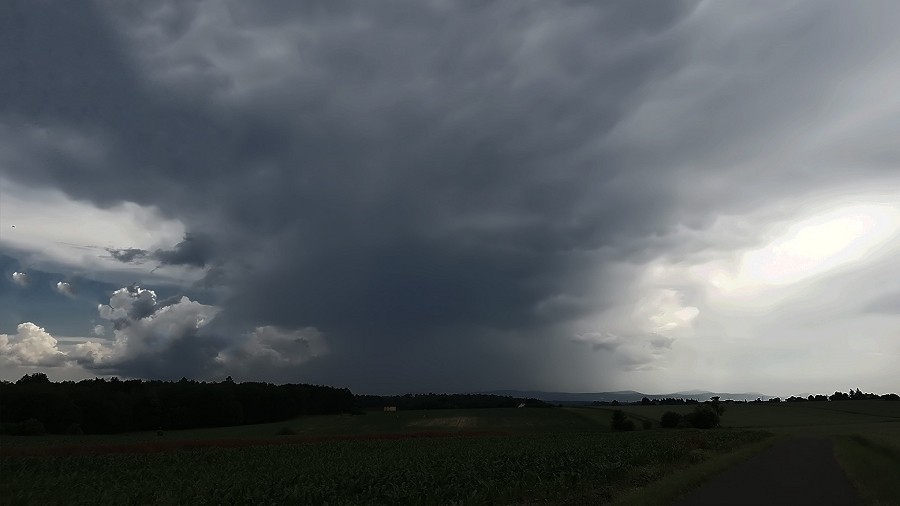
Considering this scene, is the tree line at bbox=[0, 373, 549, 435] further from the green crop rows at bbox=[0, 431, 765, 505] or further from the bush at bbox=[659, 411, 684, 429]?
the bush at bbox=[659, 411, 684, 429]

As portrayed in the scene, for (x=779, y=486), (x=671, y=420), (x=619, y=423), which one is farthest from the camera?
(x=671, y=420)

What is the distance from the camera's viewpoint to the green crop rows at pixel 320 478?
23078 mm

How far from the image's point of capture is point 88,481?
2953 centimetres

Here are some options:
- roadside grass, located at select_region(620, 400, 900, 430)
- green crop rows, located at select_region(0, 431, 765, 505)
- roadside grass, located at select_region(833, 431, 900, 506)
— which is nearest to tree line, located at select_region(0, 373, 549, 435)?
green crop rows, located at select_region(0, 431, 765, 505)

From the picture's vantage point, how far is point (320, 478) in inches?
1113

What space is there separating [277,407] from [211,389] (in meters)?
16.0

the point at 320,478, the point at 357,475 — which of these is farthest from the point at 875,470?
the point at 320,478

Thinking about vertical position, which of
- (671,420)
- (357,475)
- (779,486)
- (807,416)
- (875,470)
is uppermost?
(807,416)

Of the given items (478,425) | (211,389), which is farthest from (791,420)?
(211,389)

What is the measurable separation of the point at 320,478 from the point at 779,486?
20.8m

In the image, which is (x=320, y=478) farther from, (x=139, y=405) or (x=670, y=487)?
(x=139, y=405)

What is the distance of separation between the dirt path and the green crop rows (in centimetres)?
338

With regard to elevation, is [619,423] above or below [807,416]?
below

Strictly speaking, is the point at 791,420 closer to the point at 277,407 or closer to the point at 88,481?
the point at 277,407
